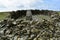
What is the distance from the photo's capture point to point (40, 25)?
2328 centimetres

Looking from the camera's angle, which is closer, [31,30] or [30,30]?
[31,30]

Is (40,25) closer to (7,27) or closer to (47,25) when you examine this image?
(47,25)

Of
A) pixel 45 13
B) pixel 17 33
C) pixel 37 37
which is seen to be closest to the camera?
pixel 37 37

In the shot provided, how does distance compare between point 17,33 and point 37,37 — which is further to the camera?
point 17,33

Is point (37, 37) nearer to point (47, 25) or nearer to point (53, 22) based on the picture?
point (47, 25)

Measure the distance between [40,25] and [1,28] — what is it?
593 cm

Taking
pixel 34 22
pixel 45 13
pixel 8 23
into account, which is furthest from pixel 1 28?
pixel 45 13

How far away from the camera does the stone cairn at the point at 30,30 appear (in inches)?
858

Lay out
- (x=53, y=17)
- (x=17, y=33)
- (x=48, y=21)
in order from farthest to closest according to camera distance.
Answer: (x=53, y=17)
(x=48, y=21)
(x=17, y=33)

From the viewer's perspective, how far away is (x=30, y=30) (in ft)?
73.9

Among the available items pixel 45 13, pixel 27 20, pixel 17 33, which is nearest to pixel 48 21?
pixel 27 20

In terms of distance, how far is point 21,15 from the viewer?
28625mm

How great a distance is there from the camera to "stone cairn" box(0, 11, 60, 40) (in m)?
21.8

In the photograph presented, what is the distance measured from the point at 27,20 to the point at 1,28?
398 cm
